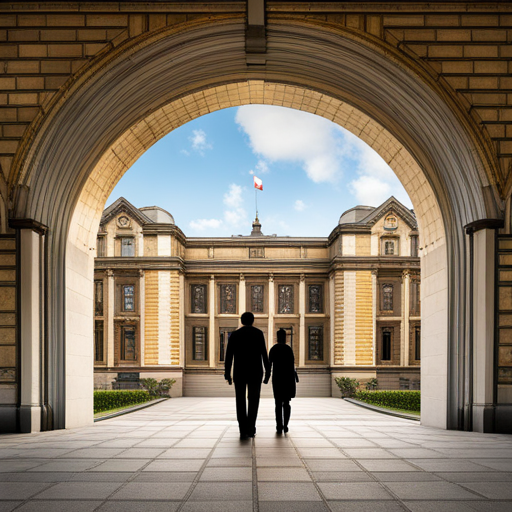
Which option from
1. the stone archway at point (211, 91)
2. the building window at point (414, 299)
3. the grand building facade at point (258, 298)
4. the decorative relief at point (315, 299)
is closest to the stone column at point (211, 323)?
the grand building facade at point (258, 298)

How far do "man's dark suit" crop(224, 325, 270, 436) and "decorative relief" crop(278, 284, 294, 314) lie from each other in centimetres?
3089

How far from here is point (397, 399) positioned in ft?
86.6

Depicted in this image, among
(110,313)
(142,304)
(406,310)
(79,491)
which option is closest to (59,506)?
(79,491)

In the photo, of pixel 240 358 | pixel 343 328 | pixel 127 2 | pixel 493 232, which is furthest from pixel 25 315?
pixel 343 328

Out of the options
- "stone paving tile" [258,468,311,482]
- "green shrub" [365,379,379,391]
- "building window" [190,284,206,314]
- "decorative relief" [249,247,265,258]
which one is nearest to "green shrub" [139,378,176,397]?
"building window" [190,284,206,314]

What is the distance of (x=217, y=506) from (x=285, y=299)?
35441 millimetres

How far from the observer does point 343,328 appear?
1467 inches

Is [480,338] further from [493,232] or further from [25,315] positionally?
[25,315]

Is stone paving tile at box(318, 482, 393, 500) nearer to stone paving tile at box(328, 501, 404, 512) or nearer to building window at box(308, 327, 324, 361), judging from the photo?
stone paving tile at box(328, 501, 404, 512)

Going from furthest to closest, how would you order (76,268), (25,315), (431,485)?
(76,268), (25,315), (431,485)

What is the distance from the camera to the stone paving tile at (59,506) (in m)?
4.40

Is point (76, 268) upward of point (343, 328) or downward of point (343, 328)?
upward

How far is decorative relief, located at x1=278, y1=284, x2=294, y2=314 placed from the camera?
131 feet

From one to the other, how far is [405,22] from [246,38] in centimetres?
269
